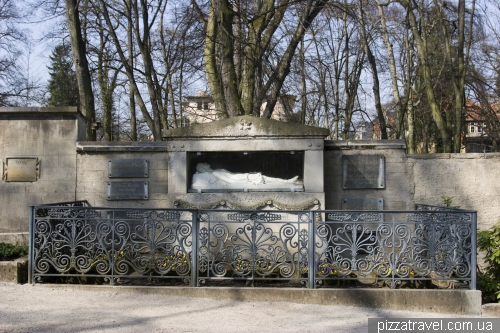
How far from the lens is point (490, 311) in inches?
256

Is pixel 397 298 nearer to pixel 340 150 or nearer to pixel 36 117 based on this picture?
pixel 340 150

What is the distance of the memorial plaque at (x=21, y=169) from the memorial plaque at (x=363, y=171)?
548 cm

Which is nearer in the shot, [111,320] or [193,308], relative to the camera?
[111,320]

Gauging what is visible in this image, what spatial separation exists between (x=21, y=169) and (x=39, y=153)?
0.42 meters

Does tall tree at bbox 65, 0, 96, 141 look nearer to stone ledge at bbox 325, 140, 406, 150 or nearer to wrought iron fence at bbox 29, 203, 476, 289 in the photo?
wrought iron fence at bbox 29, 203, 476, 289

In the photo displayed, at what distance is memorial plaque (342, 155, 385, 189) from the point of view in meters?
9.30

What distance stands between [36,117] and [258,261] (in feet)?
17.0

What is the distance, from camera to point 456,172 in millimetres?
9570

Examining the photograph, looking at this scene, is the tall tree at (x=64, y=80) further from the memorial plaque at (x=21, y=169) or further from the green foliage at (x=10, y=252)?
the green foliage at (x=10, y=252)

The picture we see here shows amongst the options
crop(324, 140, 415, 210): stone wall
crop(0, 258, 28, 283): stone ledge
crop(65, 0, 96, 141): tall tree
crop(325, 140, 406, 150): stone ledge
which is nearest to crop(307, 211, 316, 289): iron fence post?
crop(324, 140, 415, 210): stone wall

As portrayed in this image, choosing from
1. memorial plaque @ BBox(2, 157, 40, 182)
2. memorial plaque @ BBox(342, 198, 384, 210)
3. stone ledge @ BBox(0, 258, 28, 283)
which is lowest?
stone ledge @ BBox(0, 258, 28, 283)

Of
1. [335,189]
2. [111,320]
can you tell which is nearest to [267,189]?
[335,189]

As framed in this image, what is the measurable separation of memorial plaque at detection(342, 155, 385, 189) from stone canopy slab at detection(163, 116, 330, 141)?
0.86 m

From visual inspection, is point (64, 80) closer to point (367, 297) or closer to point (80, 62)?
point (80, 62)
